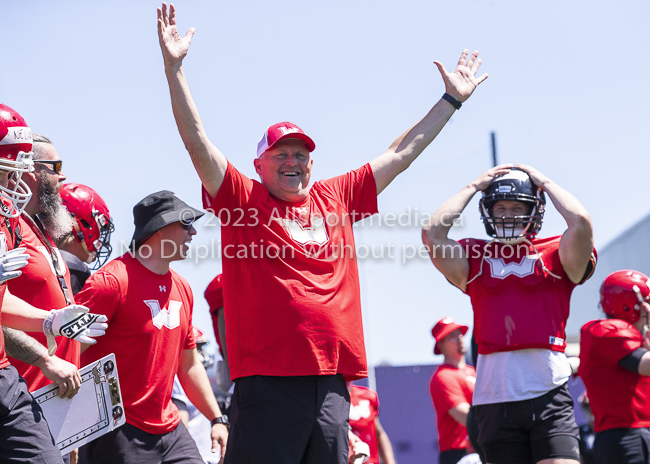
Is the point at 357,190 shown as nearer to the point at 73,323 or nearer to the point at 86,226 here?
the point at 73,323

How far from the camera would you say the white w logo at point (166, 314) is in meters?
4.53

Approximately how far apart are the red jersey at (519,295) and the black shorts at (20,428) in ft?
8.70

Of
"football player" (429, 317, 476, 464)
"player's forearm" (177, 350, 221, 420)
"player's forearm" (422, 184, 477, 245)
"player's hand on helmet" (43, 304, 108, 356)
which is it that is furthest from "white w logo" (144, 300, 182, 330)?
"football player" (429, 317, 476, 464)

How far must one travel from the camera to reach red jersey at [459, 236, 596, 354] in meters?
4.49

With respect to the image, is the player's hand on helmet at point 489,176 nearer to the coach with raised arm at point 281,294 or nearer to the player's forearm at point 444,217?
the player's forearm at point 444,217

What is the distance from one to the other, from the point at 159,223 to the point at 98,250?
26.8 inches

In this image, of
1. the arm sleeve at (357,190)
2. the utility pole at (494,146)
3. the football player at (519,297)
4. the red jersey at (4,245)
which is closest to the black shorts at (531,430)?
the football player at (519,297)

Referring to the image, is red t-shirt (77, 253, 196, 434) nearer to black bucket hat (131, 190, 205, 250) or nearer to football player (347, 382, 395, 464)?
black bucket hat (131, 190, 205, 250)

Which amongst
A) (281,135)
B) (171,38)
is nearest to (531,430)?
(281,135)

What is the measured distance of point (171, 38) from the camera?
363 centimetres

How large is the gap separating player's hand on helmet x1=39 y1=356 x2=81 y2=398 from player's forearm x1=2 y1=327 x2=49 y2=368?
1.7 inches

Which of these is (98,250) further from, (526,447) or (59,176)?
(526,447)

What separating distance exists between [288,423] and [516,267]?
2017mm

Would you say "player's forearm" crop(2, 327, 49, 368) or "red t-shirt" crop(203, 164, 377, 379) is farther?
"red t-shirt" crop(203, 164, 377, 379)
